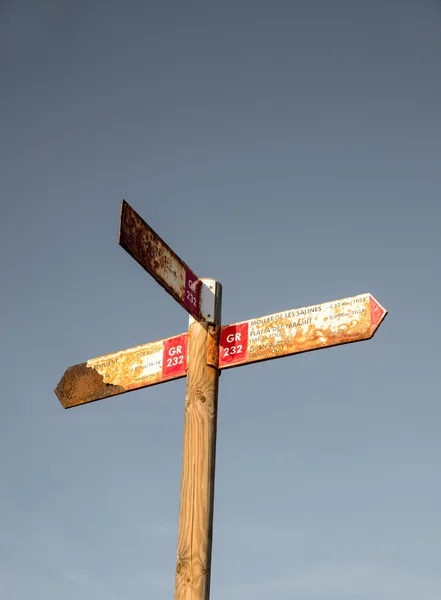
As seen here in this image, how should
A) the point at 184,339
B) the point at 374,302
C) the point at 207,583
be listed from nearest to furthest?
the point at 207,583
the point at 374,302
the point at 184,339

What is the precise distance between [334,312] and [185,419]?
3.36 feet

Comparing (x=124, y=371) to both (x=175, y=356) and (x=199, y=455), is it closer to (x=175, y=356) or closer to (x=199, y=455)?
(x=175, y=356)

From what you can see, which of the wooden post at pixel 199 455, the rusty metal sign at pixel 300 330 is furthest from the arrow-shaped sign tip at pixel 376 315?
the wooden post at pixel 199 455

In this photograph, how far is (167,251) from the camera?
4.55 meters

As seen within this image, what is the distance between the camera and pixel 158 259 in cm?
447

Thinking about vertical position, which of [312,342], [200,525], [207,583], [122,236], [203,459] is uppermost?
[122,236]

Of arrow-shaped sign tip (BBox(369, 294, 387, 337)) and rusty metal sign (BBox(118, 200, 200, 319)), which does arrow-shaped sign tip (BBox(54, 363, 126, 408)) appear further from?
arrow-shaped sign tip (BBox(369, 294, 387, 337))

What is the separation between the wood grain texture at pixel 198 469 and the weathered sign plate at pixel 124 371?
14 cm

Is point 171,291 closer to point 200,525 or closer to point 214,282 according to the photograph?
point 214,282

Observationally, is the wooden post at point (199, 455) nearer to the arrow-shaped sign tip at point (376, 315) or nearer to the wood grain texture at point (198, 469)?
the wood grain texture at point (198, 469)

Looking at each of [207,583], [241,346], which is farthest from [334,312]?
[207,583]

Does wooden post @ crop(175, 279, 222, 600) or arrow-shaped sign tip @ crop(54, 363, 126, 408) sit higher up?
arrow-shaped sign tip @ crop(54, 363, 126, 408)

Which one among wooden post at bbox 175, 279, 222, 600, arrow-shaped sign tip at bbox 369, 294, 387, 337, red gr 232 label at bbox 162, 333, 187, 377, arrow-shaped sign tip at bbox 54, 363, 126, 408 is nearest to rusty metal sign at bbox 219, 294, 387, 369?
arrow-shaped sign tip at bbox 369, 294, 387, 337

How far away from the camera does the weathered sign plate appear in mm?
4710
